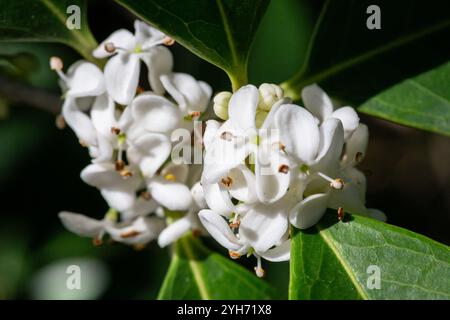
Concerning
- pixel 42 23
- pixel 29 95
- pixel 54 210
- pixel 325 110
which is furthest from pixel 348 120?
pixel 54 210

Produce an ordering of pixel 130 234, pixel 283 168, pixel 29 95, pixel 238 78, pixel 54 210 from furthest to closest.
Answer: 1. pixel 54 210
2. pixel 29 95
3. pixel 130 234
4. pixel 238 78
5. pixel 283 168

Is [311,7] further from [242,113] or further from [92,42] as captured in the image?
[242,113]

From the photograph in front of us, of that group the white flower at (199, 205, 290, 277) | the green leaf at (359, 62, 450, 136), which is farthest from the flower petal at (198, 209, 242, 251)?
the green leaf at (359, 62, 450, 136)

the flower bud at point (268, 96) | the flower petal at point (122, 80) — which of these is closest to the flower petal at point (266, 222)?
the flower bud at point (268, 96)

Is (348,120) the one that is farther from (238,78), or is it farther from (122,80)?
(122,80)

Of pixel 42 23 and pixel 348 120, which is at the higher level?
pixel 42 23
